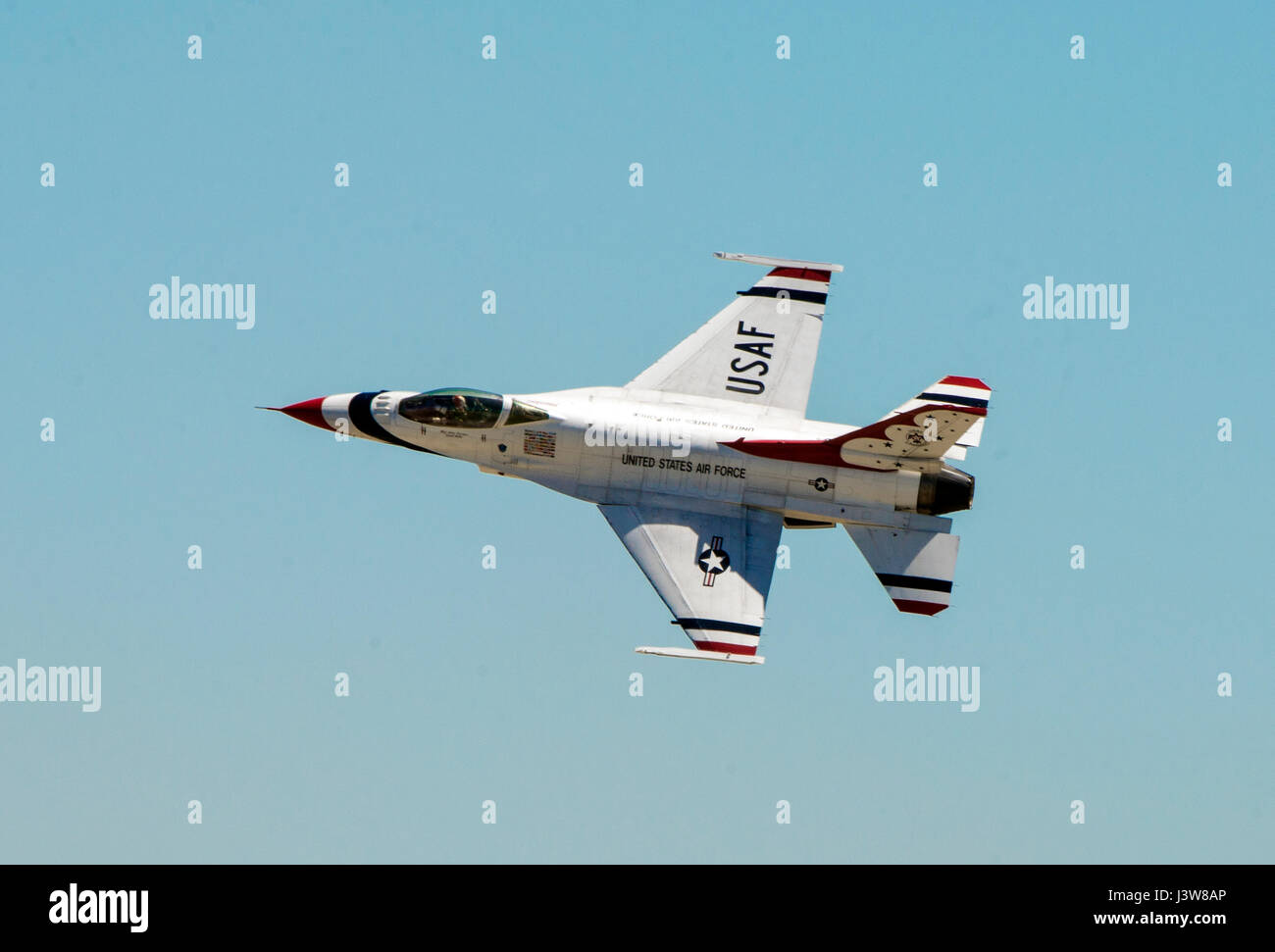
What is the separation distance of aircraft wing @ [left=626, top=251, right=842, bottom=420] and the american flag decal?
259 cm

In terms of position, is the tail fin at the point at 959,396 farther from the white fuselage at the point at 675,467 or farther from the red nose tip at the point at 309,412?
the red nose tip at the point at 309,412

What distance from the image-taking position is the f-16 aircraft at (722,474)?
43094 mm

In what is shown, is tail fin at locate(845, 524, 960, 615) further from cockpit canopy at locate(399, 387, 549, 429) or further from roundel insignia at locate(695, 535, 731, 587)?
cockpit canopy at locate(399, 387, 549, 429)

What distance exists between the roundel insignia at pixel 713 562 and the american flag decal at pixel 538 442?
3953mm

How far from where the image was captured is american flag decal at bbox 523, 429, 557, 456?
43.9m

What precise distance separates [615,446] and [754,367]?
424 centimetres

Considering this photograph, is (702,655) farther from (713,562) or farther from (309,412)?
(309,412)

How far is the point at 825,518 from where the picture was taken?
43781 mm

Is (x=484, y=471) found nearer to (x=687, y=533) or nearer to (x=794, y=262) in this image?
(x=687, y=533)

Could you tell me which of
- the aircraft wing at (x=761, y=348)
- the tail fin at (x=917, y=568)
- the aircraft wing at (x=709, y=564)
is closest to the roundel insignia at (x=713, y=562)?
the aircraft wing at (x=709, y=564)

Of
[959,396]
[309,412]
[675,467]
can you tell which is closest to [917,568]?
[959,396]

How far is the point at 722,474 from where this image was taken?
4369 centimetres

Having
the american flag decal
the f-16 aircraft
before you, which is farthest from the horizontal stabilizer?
the american flag decal
